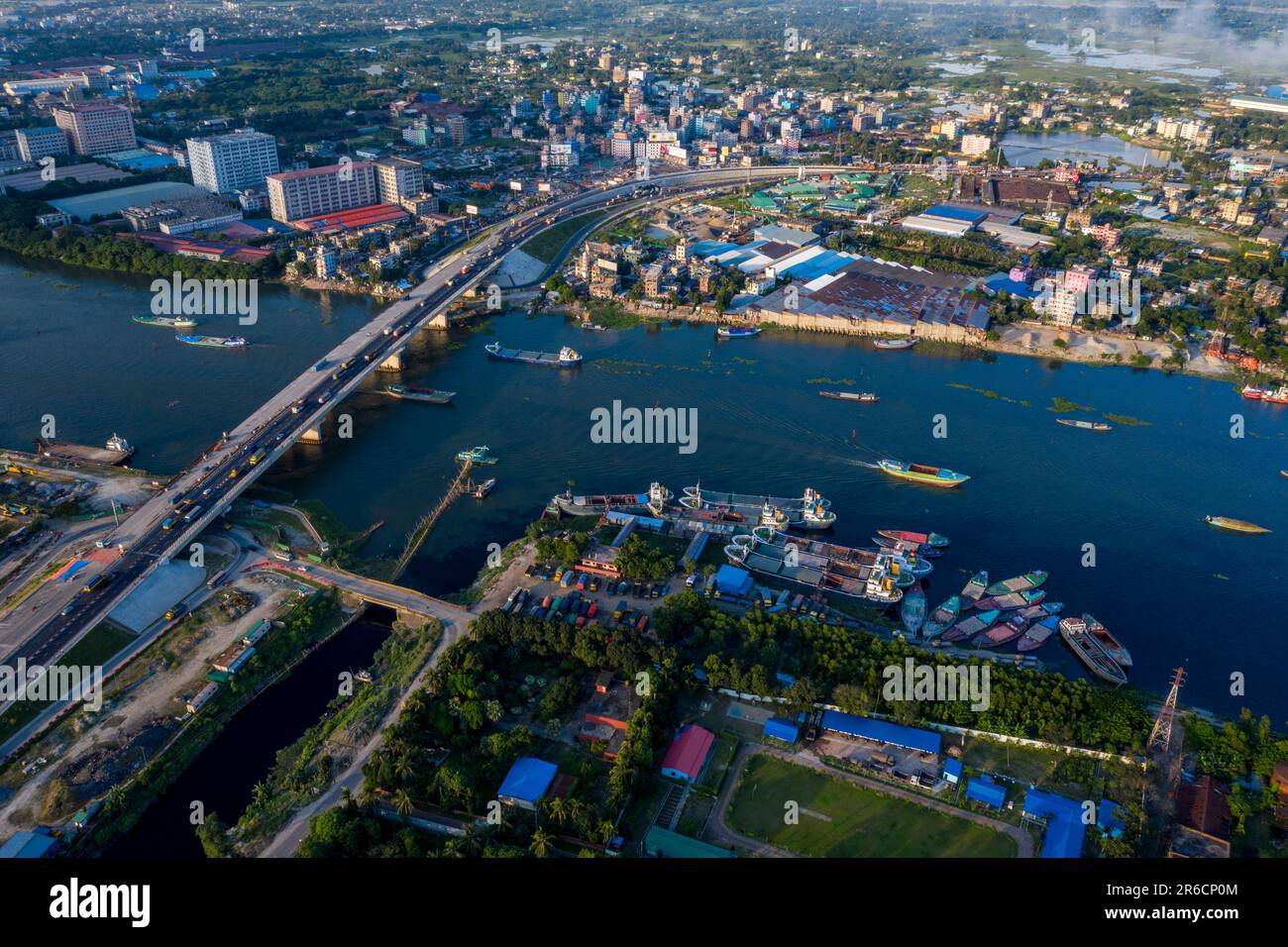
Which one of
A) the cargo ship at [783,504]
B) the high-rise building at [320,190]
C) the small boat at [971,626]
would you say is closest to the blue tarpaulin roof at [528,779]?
the small boat at [971,626]

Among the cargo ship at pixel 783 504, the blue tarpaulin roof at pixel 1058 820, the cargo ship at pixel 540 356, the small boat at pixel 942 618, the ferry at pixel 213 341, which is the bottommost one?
the blue tarpaulin roof at pixel 1058 820

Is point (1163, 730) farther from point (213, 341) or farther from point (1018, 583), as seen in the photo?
point (213, 341)

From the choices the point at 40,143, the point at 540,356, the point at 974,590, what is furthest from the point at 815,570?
the point at 40,143

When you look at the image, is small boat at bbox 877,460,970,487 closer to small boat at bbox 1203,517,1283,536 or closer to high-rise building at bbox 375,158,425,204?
small boat at bbox 1203,517,1283,536

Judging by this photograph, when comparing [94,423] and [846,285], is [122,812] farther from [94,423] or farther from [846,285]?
[846,285]

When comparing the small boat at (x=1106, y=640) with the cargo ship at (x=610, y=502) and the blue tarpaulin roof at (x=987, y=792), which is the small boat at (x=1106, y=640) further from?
the cargo ship at (x=610, y=502)
